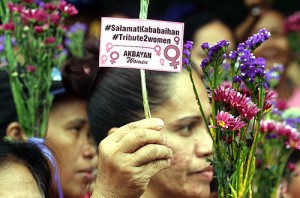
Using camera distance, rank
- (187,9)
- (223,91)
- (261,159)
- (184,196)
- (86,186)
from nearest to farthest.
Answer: (223,91), (184,196), (261,159), (86,186), (187,9)

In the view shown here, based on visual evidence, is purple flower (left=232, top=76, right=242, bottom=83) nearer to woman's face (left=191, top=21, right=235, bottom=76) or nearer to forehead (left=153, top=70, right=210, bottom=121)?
forehead (left=153, top=70, right=210, bottom=121)

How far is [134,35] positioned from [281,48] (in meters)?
3.45

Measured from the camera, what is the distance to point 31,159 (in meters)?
2.34

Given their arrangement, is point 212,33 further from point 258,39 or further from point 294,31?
point 258,39

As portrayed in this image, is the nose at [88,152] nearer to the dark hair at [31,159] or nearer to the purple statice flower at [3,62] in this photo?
the purple statice flower at [3,62]

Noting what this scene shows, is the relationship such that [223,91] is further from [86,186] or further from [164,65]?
[86,186]

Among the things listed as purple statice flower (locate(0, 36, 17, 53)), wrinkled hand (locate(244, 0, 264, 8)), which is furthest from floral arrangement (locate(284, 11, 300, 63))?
purple statice flower (locate(0, 36, 17, 53))

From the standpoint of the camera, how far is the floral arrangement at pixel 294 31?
5.25 meters

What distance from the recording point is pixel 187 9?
5273 millimetres

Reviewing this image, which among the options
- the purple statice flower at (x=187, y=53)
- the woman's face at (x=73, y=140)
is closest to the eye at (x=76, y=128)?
the woman's face at (x=73, y=140)

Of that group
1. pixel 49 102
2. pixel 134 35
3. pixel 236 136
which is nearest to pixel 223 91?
pixel 236 136

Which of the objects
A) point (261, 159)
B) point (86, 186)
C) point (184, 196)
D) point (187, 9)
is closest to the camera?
point (184, 196)

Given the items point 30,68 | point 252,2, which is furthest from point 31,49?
point 252,2

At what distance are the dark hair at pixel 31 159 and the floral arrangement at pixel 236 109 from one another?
18.6 inches
